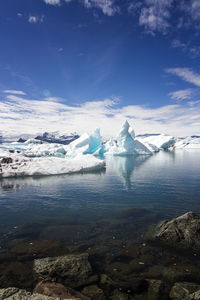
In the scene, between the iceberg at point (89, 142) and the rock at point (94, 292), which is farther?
the iceberg at point (89, 142)

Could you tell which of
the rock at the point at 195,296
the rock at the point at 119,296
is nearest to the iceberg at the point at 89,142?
the rock at the point at 119,296

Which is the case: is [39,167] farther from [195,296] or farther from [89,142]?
[89,142]

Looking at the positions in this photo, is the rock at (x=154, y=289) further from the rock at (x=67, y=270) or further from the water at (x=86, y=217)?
the rock at (x=67, y=270)

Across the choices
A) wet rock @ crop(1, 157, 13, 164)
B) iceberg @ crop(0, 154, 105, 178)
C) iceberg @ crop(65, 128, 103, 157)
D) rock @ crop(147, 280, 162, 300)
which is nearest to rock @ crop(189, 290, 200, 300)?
rock @ crop(147, 280, 162, 300)

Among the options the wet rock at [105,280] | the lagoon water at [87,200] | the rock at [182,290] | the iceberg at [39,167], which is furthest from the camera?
the iceberg at [39,167]

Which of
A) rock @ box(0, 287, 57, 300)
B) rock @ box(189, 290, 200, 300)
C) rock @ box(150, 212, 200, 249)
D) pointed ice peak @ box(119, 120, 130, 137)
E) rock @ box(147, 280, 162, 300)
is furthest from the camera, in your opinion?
pointed ice peak @ box(119, 120, 130, 137)

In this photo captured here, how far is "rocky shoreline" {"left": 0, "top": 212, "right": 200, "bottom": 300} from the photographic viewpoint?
4.87 m

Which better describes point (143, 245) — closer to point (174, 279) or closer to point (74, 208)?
point (174, 279)

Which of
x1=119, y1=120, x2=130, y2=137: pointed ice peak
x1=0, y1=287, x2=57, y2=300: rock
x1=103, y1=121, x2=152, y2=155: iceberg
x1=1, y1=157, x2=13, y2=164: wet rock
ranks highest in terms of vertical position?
x1=119, y1=120, x2=130, y2=137: pointed ice peak

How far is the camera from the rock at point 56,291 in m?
4.56

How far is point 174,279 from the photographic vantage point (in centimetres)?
554

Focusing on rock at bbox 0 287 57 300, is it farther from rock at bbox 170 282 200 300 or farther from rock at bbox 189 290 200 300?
rock at bbox 189 290 200 300

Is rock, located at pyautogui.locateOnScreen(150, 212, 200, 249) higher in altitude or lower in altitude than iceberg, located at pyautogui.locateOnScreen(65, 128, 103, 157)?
lower

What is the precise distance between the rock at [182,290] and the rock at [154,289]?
0.32 meters
